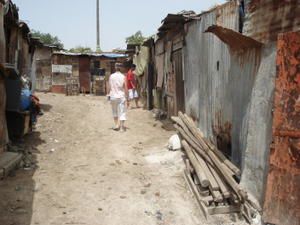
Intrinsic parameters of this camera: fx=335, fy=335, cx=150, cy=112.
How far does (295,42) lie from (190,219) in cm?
269

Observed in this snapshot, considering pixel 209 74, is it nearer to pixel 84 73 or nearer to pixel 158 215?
pixel 158 215

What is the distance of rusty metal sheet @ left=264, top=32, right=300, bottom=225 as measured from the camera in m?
3.60

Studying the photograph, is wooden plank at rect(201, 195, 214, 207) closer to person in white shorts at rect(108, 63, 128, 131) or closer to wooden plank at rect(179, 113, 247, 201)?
wooden plank at rect(179, 113, 247, 201)

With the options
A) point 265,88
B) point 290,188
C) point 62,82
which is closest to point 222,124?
point 265,88

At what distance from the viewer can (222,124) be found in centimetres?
589

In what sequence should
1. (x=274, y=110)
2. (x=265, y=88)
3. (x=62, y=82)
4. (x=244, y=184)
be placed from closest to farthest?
1. (x=274, y=110)
2. (x=265, y=88)
3. (x=244, y=184)
4. (x=62, y=82)

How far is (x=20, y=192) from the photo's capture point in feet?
17.2

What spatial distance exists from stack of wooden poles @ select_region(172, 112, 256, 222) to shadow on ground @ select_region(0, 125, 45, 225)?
2.47 metres

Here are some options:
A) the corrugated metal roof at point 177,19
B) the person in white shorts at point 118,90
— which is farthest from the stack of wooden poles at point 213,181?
the person in white shorts at point 118,90

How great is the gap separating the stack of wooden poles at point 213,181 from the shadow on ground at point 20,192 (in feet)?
8.12

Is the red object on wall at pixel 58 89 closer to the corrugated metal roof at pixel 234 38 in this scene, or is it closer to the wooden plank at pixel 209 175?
the wooden plank at pixel 209 175

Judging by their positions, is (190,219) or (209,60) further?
(209,60)

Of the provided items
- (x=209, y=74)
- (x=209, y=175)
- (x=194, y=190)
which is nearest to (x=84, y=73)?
(x=209, y=74)

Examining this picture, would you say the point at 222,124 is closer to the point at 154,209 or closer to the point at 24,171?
the point at 154,209
